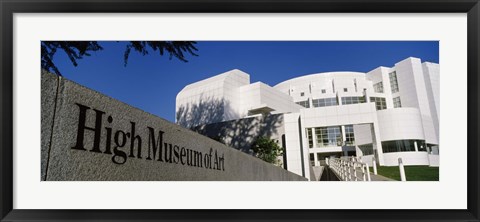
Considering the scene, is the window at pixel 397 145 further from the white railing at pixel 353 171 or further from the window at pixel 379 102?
the white railing at pixel 353 171

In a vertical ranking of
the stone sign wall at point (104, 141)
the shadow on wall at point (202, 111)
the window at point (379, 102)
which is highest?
the window at point (379, 102)

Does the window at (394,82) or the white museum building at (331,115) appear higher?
the window at (394,82)

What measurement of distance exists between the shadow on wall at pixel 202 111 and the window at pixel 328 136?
10530 millimetres

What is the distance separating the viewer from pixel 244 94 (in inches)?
1292

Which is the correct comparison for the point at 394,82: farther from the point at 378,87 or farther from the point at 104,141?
the point at 104,141

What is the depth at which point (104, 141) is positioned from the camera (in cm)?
239

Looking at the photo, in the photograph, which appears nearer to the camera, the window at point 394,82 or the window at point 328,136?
the window at point 328,136

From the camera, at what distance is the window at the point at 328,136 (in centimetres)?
3628

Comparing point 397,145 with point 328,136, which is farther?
point 328,136

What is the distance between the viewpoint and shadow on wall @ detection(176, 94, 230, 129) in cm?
3092

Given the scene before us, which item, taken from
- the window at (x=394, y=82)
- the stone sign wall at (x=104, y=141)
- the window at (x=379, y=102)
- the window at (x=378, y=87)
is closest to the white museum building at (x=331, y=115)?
the window at (x=379, y=102)

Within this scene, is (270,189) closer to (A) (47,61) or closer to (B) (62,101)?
(B) (62,101)

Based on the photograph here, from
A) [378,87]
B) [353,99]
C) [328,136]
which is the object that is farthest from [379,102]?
[328,136]
